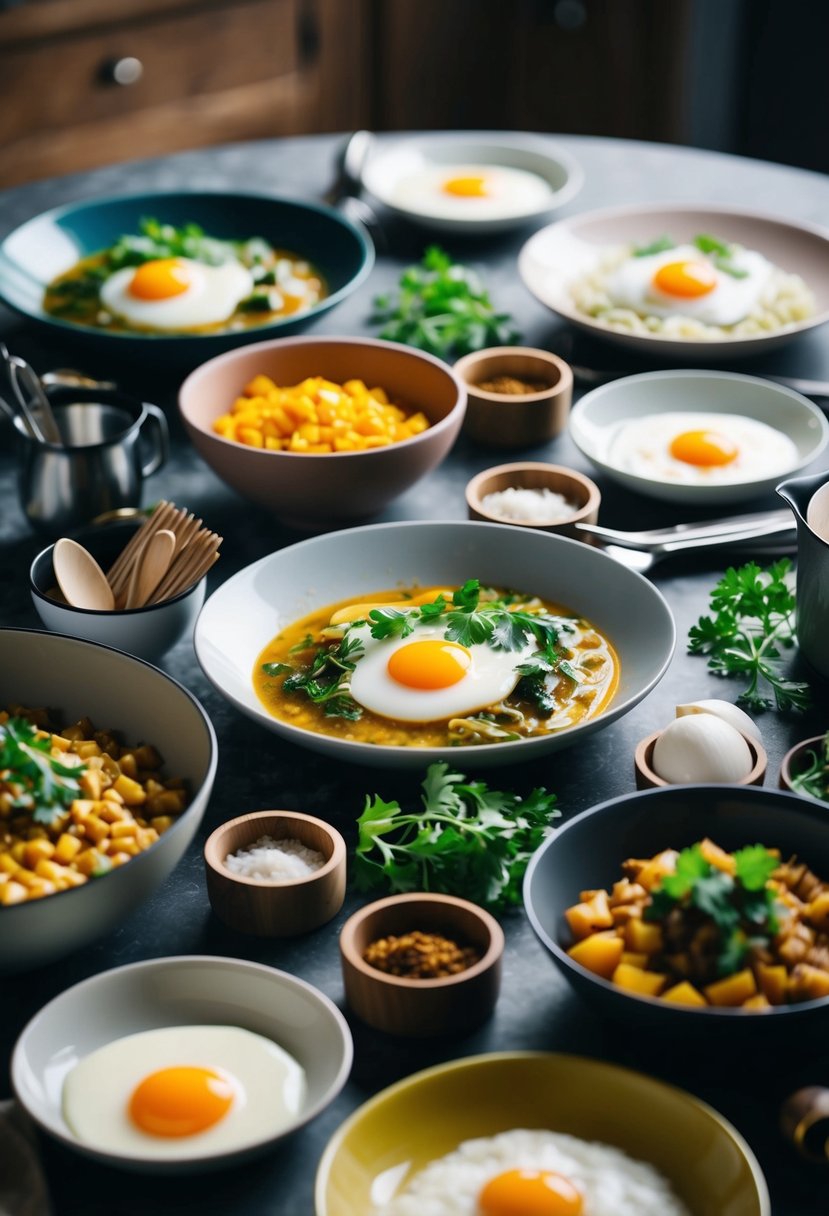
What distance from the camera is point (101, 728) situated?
2025 mm

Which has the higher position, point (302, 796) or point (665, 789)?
point (665, 789)

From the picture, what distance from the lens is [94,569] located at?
7.59ft

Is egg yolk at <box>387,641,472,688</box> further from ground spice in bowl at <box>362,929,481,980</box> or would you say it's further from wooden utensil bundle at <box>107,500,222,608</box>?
ground spice in bowl at <box>362,929,481,980</box>

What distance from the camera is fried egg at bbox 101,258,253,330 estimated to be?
318 cm

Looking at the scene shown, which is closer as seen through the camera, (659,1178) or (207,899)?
(659,1178)

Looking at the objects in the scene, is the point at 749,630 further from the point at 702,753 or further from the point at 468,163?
the point at 468,163

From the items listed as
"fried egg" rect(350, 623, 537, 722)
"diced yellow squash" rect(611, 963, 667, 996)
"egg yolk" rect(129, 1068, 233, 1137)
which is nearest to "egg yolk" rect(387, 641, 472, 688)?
"fried egg" rect(350, 623, 537, 722)

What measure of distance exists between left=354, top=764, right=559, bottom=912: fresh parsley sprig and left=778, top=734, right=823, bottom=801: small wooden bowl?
1.00 feet

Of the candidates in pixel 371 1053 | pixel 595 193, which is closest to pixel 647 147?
pixel 595 193

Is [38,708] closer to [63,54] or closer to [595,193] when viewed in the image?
[595,193]

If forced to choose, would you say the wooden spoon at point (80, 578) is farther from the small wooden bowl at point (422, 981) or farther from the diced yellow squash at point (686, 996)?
the diced yellow squash at point (686, 996)

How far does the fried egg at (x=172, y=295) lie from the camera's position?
10.4 feet

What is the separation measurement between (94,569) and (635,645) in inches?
35.2

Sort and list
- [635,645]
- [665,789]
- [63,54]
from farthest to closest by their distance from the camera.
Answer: [63,54] → [635,645] → [665,789]
